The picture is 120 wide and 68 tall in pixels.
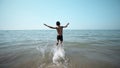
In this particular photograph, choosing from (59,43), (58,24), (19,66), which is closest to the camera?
(19,66)

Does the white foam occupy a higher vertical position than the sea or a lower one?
higher

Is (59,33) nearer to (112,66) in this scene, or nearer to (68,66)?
(68,66)

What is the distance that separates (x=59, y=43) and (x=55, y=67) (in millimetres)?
2874

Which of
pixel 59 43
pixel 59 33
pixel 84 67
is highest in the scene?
pixel 59 33

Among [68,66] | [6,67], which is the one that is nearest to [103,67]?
[68,66]

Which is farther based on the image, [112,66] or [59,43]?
[59,43]

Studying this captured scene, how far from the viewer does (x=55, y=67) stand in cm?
525

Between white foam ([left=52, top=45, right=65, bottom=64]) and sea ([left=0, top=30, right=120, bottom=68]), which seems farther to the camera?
white foam ([left=52, top=45, right=65, bottom=64])

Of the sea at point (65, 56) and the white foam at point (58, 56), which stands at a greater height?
the white foam at point (58, 56)

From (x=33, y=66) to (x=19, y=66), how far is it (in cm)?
87

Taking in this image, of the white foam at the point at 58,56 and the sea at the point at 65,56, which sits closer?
the sea at the point at 65,56

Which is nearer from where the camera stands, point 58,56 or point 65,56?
point 58,56

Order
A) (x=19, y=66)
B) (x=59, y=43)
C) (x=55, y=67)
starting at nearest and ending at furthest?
(x=55, y=67)
(x=19, y=66)
(x=59, y=43)

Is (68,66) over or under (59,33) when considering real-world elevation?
under
